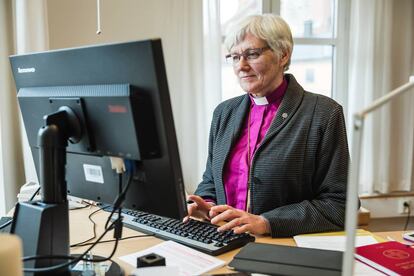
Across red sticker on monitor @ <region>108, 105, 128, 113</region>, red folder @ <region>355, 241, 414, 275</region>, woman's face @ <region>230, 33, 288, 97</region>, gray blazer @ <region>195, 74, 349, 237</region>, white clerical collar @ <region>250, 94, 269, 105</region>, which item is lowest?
red folder @ <region>355, 241, 414, 275</region>

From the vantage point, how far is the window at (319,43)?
3.17 metres

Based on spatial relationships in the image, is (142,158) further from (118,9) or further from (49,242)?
(118,9)

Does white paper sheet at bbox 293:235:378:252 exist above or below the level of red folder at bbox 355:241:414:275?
below

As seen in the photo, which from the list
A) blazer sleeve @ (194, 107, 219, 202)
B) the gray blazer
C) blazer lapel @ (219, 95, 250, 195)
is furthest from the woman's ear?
blazer sleeve @ (194, 107, 219, 202)

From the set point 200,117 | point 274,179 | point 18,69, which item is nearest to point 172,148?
point 18,69

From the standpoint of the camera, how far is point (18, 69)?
3.44 feet

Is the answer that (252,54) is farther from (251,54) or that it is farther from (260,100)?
(260,100)

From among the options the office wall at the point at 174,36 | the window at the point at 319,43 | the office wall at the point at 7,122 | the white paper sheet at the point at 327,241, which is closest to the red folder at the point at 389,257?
the white paper sheet at the point at 327,241

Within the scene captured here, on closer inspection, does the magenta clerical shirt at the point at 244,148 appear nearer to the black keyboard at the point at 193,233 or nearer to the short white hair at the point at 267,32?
the short white hair at the point at 267,32

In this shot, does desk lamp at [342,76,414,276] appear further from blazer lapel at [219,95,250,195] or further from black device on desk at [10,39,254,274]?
blazer lapel at [219,95,250,195]

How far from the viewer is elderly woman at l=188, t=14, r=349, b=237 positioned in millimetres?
1323

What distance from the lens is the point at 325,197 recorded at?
1408 mm

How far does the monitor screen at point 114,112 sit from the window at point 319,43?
93.9 inches

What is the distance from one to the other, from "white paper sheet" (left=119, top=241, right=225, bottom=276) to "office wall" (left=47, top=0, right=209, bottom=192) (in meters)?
1.61
